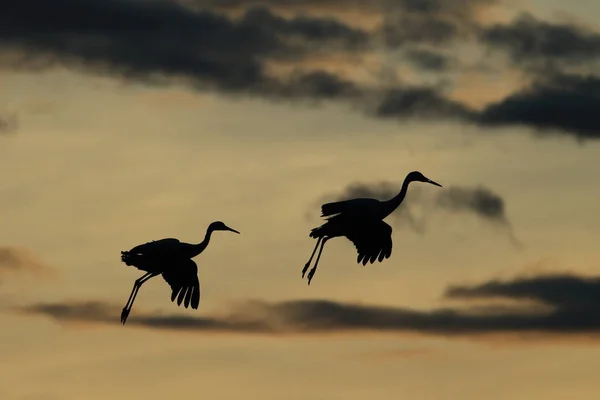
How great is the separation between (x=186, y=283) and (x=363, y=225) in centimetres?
985

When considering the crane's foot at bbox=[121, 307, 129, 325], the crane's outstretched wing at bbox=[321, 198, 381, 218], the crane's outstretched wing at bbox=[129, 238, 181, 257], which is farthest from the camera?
the crane's foot at bbox=[121, 307, 129, 325]

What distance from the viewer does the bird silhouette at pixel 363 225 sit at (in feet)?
322

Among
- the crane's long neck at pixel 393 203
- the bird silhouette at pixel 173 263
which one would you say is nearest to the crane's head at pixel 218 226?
the bird silhouette at pixel 173 263

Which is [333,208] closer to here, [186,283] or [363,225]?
[363,225]

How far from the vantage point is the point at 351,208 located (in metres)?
98.0

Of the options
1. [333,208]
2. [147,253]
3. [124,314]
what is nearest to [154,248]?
[147,253]

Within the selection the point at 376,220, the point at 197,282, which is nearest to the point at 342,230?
the point at 376,220

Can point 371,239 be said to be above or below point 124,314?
above

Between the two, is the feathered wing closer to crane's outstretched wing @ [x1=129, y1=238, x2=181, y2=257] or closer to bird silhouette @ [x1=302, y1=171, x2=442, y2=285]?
crane's outstretched wing @ [x1=129, y1=238, x2=181, y2=257]

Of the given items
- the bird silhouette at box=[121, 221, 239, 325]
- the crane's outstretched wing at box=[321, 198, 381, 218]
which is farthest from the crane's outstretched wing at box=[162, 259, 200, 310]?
the crane's outstretched wing at box=[321, 198, 381, 218]

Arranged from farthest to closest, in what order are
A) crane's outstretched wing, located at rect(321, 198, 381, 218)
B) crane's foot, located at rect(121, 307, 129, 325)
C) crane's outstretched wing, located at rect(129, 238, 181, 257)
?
crane's foot, located at rect(121, 307, 129, 325) < crane's outstretched wing, located at rect(129, 238, 181, 257) < crane's outstretched wing, located at rect(321, 198, 381, 218)

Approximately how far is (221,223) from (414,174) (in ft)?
31.9

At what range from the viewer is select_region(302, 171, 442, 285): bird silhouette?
98.1 metres

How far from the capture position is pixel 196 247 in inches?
4026
